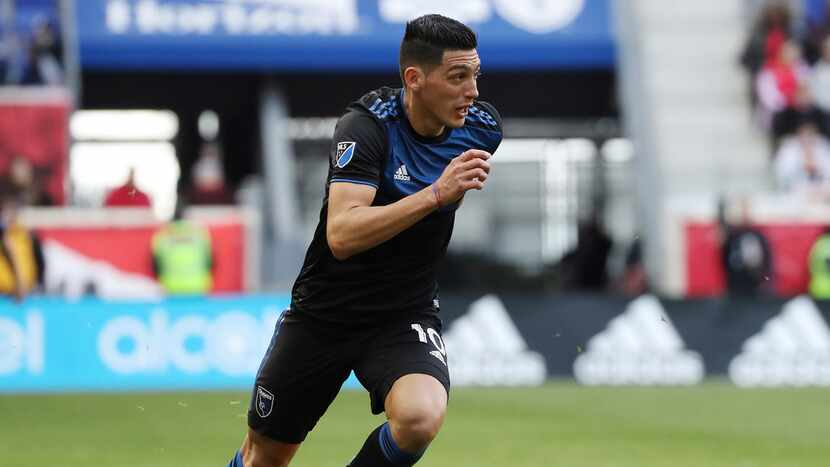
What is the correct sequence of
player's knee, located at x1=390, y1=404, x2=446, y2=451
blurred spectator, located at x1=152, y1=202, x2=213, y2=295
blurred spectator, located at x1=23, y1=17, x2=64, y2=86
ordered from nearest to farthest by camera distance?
player's knee, located at x1=390, y1=404, x2=446, y2=451 → blurred spectator, located at x1=152, y1=202, x2=213, y2=295 → blurred spectator, located at x1=23, y1=17, x2=64, y2=86

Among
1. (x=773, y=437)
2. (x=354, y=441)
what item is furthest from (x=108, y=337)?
(x=773, y=437)

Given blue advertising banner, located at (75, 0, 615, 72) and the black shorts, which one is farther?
blue advertising banner, located at (75, 0, 615, 72)

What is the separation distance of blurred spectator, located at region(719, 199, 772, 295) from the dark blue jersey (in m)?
12.7

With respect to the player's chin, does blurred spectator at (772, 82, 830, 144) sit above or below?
below

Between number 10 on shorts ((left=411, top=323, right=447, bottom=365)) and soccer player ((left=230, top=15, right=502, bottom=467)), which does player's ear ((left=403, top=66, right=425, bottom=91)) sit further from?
number 10 on shorts ((left=411, top=323, right=447, bottom=365))

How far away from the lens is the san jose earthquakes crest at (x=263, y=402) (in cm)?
639

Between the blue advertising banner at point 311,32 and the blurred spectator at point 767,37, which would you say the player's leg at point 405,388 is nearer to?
the blurred spectator at point 767,37

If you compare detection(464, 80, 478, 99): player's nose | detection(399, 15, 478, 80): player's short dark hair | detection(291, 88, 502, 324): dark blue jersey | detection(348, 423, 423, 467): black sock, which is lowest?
detection(348, 423, 423, 467): black sock

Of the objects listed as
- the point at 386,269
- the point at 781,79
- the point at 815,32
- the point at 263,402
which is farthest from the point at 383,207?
the point at 815,32

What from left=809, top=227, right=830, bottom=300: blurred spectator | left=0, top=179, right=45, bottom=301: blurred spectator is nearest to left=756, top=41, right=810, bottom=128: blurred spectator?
left=809, top=227, right=830, bottom=300: blurred spectator

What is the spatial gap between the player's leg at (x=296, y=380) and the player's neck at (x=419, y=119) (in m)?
0.90

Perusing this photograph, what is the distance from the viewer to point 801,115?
71.8 ft

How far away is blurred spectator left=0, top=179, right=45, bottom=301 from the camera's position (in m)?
17.4

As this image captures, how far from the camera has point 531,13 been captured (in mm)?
23359
